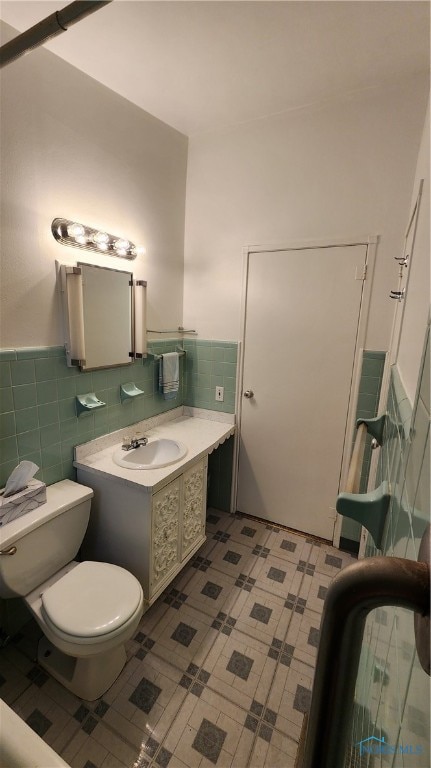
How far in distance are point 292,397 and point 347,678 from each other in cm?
194

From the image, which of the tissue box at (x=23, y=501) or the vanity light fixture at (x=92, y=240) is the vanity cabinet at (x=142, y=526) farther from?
the vanity light fixture at (x=92, y=240)

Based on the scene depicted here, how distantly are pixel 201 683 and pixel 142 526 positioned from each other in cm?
70

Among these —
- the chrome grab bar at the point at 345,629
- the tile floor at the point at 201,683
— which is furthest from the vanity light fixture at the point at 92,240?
the tile floor at the point at 201,683

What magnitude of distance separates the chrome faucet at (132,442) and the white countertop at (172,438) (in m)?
0.06

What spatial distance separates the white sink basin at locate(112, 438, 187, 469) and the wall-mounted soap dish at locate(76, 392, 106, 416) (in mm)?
294

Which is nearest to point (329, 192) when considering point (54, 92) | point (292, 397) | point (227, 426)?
point (292, 397)

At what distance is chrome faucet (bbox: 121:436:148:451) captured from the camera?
1.93m

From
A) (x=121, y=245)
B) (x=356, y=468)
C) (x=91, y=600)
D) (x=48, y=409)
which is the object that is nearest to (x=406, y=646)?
(x=356, y=468)

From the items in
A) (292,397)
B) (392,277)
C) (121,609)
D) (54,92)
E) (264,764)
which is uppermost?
(54,92)

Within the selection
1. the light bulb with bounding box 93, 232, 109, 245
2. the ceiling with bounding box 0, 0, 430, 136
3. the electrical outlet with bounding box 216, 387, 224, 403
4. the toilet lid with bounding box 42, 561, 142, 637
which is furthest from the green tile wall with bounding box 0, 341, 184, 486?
the ceiling with bounding box 0, 0, 430, 136

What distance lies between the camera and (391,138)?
1.74m

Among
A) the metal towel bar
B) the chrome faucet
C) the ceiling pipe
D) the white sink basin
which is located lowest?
the white sink basin

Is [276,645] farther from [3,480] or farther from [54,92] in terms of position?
[54,92]

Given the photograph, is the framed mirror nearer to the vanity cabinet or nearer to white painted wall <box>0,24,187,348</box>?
white painted wall <box>0,24,187,348</box>
